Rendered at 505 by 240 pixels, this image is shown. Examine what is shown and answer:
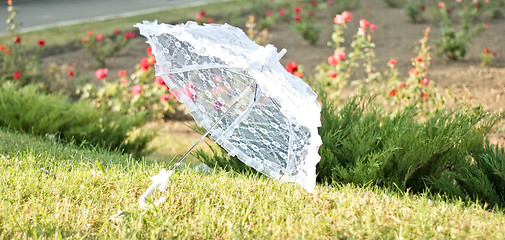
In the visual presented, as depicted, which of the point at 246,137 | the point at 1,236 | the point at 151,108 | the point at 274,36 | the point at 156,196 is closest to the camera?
the point at 1,236

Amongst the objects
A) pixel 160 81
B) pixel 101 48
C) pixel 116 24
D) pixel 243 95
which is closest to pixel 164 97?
pixel 160 81

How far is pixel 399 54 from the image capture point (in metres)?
8.66

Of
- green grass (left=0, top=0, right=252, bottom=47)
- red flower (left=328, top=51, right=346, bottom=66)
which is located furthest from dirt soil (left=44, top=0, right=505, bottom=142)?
red flower (left=328, top=51, right=346, bottom=66)

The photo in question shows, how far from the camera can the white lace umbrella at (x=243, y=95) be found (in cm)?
279

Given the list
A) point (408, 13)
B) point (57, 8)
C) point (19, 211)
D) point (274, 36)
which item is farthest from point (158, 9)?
point (19, 211)

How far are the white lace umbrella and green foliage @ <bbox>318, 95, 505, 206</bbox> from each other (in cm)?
57

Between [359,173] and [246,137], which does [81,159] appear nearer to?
[246,137]

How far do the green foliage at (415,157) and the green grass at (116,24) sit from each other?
22.9ft

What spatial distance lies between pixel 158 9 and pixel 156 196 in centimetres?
1123

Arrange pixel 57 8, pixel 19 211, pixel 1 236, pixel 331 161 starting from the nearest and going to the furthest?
1. pixel 1 236
2. pixel 19 211
3. pixel 331 161
4. pixel 57 8

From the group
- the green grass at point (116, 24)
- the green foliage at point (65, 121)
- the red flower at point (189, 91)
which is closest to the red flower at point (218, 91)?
the red flower at point (189, 91)

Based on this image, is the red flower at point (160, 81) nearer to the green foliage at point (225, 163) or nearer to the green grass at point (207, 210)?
the green foliage at point (225, 163)

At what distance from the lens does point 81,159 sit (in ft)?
12.0

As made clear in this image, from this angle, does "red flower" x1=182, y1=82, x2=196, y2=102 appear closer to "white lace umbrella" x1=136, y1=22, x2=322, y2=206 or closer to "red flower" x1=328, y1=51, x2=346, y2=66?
"white lace umbrella" x1=136, y1=22, x2=322, y2=206
